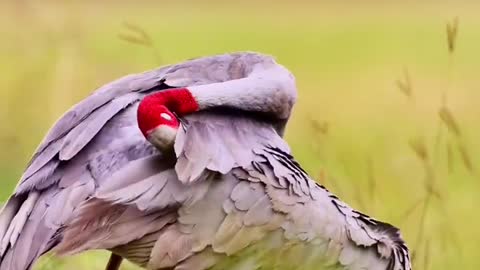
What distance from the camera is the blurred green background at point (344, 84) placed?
17.7 feet

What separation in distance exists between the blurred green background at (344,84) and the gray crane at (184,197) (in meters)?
0.97

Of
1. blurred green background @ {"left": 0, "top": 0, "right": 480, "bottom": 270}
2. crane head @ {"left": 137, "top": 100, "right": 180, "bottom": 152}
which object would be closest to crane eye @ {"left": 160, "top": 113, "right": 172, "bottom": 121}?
crane head @ {"left": 137, "top": 100, "right": 180, "bottom": 152}

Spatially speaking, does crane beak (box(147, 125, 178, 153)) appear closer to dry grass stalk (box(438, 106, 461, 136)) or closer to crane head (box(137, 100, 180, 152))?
crane head (box(137, 100, 180, 152))

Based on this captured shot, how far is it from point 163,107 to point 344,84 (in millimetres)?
4576

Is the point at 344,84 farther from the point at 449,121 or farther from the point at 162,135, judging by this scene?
the point at 162,135

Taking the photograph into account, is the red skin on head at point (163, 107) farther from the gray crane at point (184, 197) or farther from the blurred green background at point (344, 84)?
the blurred green background at point (344, 84)

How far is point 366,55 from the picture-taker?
855cm

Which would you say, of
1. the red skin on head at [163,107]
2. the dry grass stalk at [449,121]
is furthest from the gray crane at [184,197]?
the dry grass stalk at [449,121]

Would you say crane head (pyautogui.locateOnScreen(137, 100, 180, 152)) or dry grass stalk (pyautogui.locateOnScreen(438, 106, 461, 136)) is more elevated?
crane head (pyautogui.locateOnScreen(137, 100, 180, 152))

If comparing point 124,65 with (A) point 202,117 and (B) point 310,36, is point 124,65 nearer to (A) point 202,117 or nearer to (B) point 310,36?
(B) point 310,36

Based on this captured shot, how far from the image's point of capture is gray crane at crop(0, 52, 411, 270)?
354 centimetres

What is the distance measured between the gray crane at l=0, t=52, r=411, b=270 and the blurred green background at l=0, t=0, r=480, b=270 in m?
0.97

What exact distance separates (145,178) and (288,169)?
1.15 feet

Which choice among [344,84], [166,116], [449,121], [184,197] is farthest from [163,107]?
[344,84]
